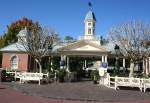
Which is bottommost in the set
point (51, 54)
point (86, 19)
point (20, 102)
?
point (20, 102)

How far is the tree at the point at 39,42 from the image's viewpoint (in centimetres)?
3369

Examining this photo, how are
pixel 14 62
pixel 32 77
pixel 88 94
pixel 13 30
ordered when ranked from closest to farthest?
1. pixel 88 94
2. pixel 32 77
3. pixel 14 62
4. pixel 13 30

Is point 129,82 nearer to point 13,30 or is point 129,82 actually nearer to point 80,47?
point 80,47

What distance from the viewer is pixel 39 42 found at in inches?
1371

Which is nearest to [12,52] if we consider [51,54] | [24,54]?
[24,54]

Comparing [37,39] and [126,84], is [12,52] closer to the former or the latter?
[37,39]

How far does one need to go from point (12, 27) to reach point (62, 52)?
29.0 metres

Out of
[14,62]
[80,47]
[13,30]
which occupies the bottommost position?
[14,62]

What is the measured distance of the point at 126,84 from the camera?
23.4 meters

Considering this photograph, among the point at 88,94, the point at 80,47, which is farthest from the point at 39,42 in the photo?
the point at 88,94

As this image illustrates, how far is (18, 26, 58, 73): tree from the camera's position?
111 ft

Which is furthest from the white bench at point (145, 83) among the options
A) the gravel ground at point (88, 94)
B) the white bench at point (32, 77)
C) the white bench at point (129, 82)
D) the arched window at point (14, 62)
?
the arched window at point (14, 62)

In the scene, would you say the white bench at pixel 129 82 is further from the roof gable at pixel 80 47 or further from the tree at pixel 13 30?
the tree at pixel 13 30

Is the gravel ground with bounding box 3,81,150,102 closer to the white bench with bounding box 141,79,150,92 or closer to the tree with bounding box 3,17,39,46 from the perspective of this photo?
the white bench with bounding box 141,79,150,92
